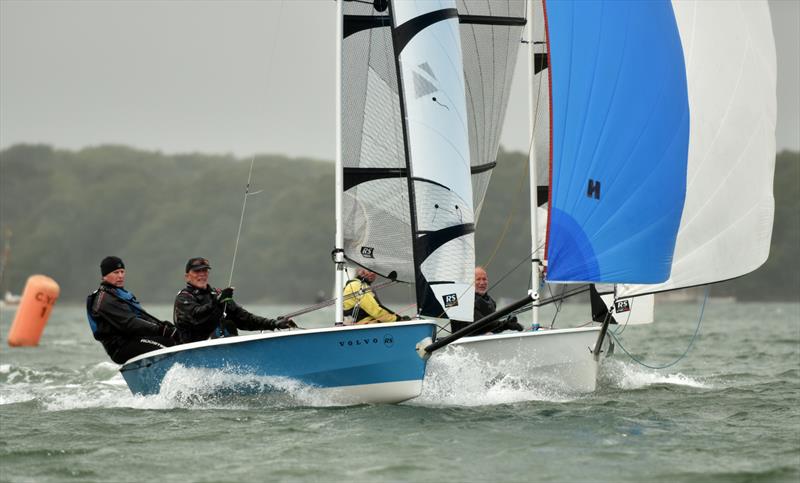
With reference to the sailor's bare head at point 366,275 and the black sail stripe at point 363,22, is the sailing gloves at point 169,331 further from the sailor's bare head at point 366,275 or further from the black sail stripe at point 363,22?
the black sail stripe at point 363,22

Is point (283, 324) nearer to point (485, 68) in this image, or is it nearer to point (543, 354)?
point (543, 354)

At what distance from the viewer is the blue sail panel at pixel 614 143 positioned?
9914 millimetres

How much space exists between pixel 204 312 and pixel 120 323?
2.60 feet

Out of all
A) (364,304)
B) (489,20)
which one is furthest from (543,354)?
(489,20)

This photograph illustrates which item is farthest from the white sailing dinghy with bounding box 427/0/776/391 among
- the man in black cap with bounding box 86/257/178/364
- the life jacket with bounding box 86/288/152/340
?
the life jacket with bounding box 86/288/152/340

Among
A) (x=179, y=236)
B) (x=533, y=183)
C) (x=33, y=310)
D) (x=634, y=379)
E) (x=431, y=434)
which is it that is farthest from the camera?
(x=179, y=236)

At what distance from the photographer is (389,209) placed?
37.4 feet

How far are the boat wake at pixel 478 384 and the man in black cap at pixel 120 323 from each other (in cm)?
236

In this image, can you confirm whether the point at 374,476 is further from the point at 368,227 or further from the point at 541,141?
the point at 541,141

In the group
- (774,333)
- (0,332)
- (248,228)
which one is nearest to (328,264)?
(248,228)

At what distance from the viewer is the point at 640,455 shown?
299 inches

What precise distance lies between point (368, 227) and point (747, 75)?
3.86 meters

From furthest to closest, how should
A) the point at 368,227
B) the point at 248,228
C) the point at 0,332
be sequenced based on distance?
the point at 248,228 → the point at 0,332 → the point at 368,227

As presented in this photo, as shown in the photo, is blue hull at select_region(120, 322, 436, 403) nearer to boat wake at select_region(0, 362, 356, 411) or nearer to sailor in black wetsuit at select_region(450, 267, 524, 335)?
boat wake at select_region(0, 362, 356, 411)
